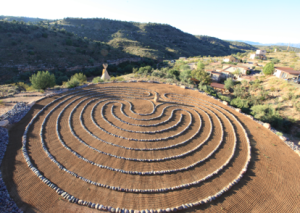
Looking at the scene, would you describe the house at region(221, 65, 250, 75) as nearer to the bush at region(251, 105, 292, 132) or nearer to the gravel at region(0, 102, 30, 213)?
the bush at region(251, 105, 292, 132)

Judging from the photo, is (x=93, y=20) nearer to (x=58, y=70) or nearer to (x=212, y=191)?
(x=58, y=70)

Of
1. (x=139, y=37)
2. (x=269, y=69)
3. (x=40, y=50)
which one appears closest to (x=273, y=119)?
(x=269, y=69)

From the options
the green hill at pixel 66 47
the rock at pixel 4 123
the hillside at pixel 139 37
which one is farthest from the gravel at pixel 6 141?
the hillside at pixel 139 37

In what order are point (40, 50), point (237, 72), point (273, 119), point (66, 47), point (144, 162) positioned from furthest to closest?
point (66, 47) → point (40, 50) → point (237, 72) → point (273, 119) → point (144, 162)

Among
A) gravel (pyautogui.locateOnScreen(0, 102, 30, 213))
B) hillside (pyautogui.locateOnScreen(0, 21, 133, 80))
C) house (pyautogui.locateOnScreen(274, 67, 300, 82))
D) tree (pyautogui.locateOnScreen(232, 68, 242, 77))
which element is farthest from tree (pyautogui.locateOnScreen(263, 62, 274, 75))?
gravel (pyautogui.locateOnScreen(0, 102, 30, 213))

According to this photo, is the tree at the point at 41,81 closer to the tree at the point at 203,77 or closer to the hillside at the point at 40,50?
the hillside at the point at 40,50

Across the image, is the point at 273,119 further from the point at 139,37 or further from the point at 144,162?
the point at 139,37

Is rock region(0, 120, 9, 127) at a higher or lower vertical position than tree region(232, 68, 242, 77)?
lower
